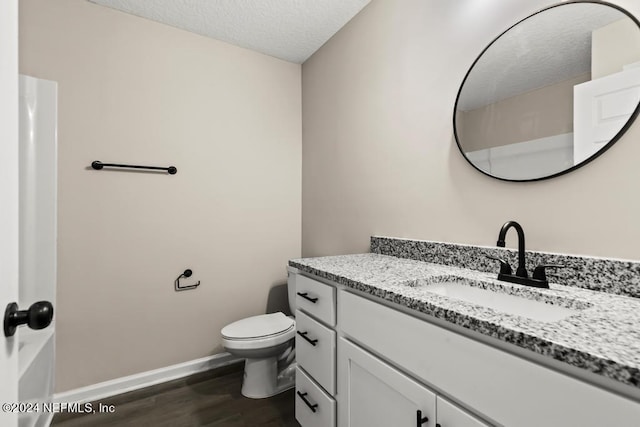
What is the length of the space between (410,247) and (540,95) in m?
0.85

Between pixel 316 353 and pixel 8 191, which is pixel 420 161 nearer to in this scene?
pixel 316 353

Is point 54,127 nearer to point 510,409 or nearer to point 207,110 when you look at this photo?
point 207,110

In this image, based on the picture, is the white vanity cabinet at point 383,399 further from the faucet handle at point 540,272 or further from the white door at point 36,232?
the white door at point 36,232

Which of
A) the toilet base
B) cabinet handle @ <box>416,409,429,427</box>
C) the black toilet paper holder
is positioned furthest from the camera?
the black toilet paper holder

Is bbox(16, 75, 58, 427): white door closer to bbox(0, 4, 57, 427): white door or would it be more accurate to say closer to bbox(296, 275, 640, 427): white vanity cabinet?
bbox(0, 4, 57, 427): white door

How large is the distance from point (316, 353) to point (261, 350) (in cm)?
60

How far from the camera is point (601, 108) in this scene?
1.01m

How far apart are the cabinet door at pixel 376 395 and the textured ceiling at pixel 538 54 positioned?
116 centimetres

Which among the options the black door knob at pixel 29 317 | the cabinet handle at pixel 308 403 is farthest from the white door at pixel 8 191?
the cabinet handle at pixel 308 403

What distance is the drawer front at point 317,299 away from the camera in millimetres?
1282

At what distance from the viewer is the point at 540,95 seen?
1.18 m

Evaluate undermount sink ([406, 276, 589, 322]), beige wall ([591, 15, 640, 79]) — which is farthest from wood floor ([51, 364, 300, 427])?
beige wall ([591, 15, 640, 79])

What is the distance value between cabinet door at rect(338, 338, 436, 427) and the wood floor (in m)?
0.72

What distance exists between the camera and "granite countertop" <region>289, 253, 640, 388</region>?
0.53 metres
